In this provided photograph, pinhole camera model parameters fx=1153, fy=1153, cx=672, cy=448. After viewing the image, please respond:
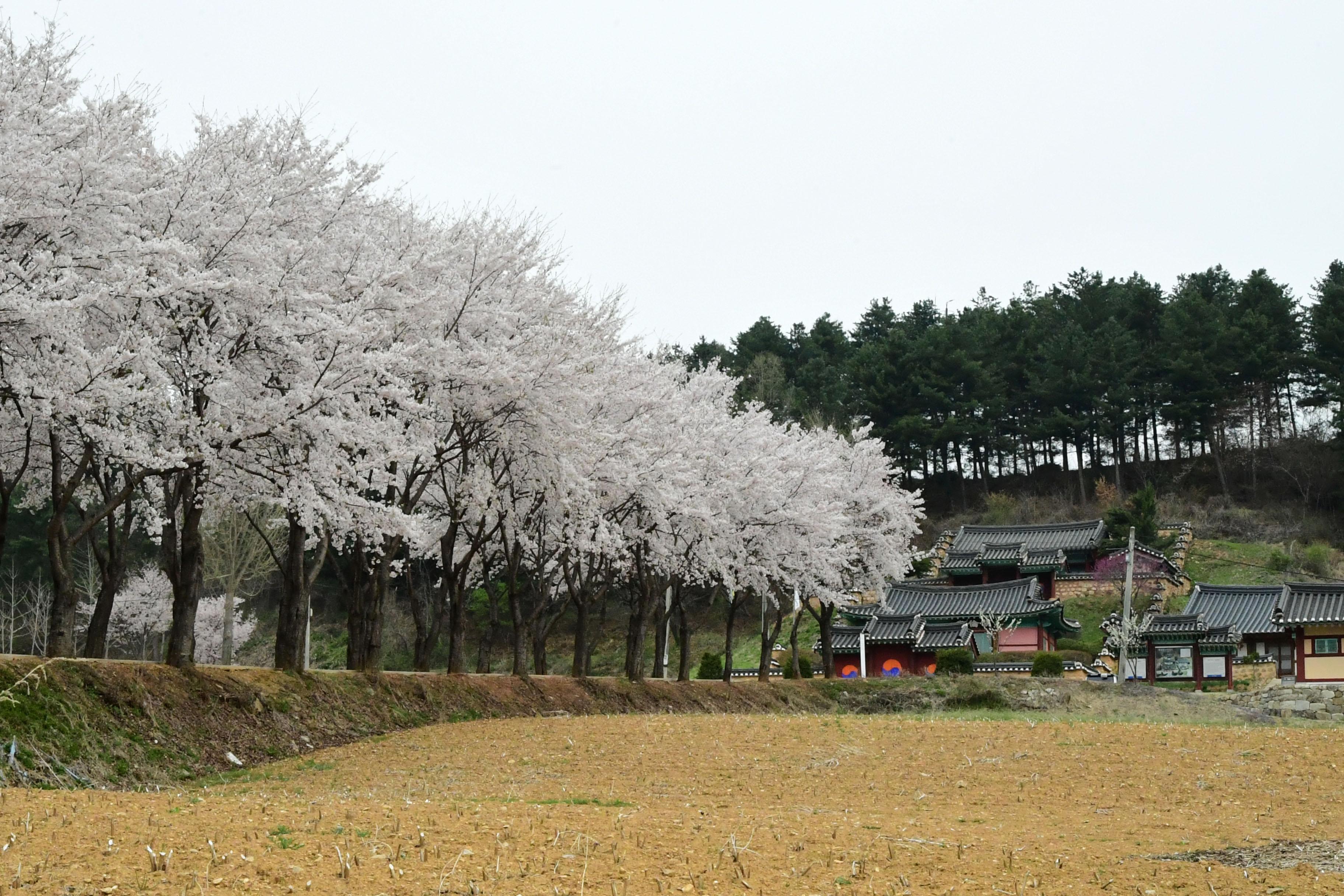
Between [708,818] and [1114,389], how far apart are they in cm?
6166

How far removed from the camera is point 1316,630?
147 feet

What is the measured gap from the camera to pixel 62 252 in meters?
14.2

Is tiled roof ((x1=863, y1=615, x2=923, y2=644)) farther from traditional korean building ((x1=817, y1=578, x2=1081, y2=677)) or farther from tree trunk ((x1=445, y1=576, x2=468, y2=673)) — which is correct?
tree trunk ((x1=445, y1=576, x2=468, y2=673))

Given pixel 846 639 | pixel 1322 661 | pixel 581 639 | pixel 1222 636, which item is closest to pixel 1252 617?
pixel 1222 636

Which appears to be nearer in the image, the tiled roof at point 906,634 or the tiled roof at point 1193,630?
the tiled roof at point 1193,630

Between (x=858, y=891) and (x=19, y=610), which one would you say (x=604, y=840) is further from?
(x=19, y=610)

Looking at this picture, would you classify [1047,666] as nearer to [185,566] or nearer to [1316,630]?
[1316,630]

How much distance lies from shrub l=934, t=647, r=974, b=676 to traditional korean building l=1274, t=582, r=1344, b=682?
1209 centimetres

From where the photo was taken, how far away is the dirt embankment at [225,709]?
41.9 ft

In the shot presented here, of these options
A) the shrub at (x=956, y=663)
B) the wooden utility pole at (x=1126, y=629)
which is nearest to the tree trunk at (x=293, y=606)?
the shrub at (x=956, y=663)

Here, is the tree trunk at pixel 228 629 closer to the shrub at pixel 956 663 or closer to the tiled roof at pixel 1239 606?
the shrub at pixel 956 663

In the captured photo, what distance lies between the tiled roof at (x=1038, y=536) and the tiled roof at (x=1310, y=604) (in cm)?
1283

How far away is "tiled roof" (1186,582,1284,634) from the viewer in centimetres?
4634

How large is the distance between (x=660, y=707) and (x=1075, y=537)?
37760mm
